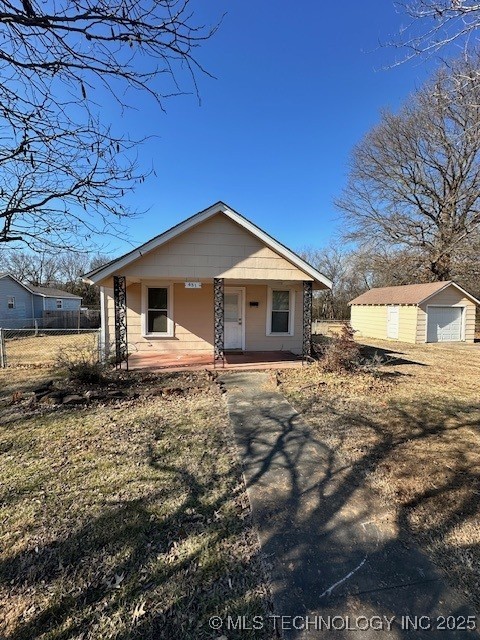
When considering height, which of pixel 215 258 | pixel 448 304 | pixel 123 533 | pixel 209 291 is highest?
pixel 215 258

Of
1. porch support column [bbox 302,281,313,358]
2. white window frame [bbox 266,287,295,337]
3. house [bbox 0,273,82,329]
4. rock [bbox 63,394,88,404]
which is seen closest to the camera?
rock [bbox 63,394,88,404]

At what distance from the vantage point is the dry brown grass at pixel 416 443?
2.55 meters

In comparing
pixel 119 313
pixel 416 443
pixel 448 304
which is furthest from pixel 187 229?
pixel 448 304

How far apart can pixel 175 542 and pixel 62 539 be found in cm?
91

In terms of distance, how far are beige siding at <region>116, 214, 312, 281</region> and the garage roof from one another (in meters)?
11.6

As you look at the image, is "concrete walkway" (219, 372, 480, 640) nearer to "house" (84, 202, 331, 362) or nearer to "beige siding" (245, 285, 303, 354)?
"house" (84, 202, 331, 362)

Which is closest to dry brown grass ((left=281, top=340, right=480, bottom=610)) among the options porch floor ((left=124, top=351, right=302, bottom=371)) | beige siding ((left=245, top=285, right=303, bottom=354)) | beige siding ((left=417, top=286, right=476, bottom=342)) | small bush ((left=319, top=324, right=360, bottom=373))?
small bush ((left=319, top=324, right=360, bottom=373))

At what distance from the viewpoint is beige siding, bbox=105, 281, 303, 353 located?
34.5 feet

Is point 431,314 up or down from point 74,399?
up

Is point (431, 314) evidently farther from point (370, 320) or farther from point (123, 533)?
point (123, 533)

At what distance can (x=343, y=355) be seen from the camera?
8039mm

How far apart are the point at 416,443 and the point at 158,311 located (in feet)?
27.4

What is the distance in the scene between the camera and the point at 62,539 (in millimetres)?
2508

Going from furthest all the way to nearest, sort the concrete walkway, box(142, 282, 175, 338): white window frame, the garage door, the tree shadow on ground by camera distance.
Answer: the garage door, box(142, 282, 175, 338): white window frame, the tree shadow on ground, the concrete walkway
